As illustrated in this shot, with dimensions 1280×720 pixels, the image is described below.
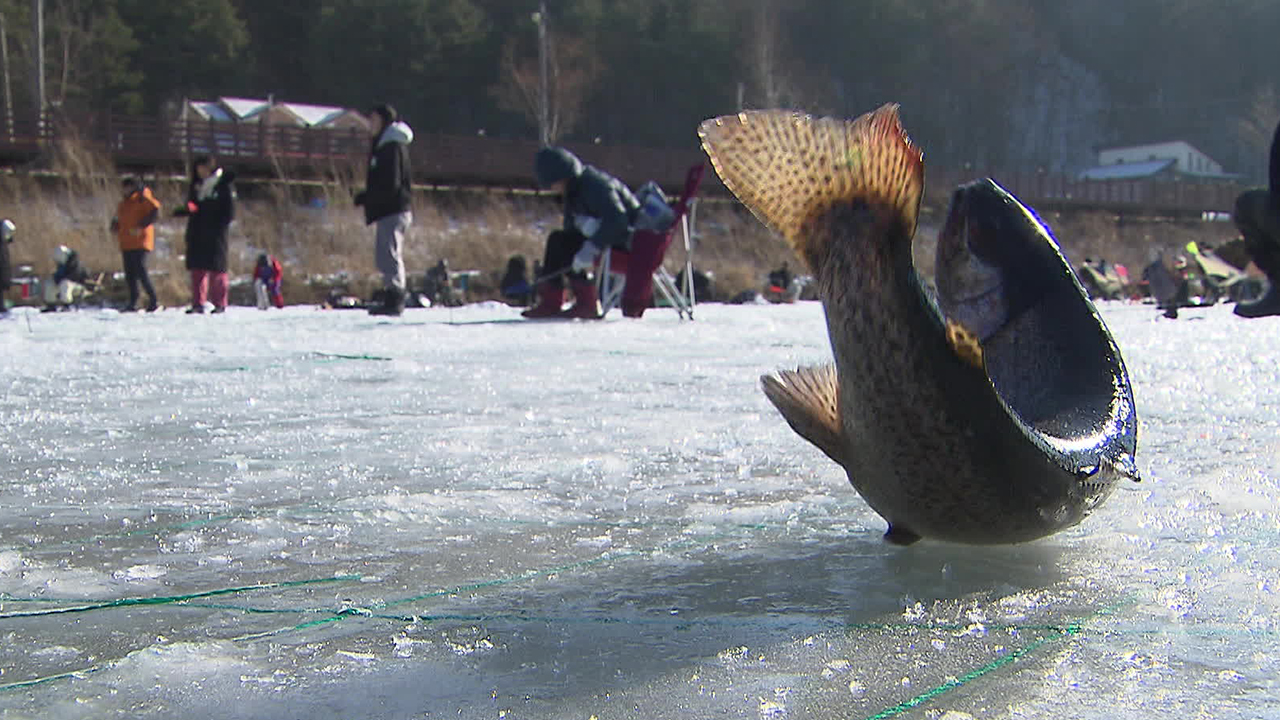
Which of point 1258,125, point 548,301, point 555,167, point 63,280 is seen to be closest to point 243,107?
point 63,280

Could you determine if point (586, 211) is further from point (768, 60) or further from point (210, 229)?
point (768, 60)

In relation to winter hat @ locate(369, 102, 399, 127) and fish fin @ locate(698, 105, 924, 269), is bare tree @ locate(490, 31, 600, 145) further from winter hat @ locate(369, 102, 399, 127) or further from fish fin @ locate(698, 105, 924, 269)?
fish fin @ locate(698, 105, 924, 269)

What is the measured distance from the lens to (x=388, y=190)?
352 inches

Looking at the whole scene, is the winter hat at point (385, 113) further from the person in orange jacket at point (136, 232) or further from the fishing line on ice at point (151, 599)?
the fishing line on ice at point (151, 599)

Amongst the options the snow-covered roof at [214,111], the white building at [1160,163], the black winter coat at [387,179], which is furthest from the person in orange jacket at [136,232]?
→ the white building at [1160,163]

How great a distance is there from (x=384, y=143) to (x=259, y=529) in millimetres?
7569

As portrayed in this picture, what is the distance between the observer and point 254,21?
51.4 m

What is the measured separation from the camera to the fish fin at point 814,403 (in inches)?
Answer: 60.9

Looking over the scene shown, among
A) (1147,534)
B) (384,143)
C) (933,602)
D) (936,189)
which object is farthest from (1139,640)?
(936,189)

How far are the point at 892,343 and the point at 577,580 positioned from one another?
0.49 metres

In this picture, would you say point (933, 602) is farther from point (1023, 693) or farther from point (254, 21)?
point (254, 21)

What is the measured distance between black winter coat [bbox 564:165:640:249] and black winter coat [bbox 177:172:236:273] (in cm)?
407

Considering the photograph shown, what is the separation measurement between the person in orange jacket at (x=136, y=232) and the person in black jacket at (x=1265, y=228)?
32.8 feet

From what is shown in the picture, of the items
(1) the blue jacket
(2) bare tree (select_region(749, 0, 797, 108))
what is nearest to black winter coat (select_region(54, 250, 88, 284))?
(1) the blue jacket
